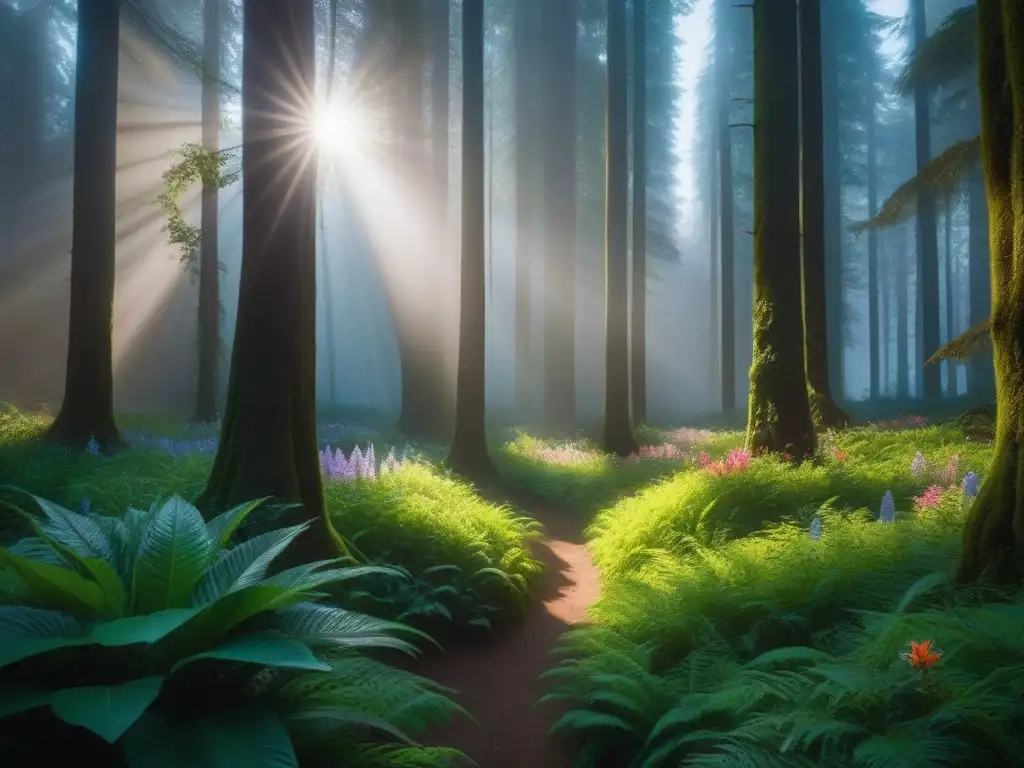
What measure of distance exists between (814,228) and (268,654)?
1425 cm

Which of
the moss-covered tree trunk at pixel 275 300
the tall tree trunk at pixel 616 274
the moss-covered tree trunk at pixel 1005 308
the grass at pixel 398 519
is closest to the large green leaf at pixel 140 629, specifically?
the grass at pixel 398 519

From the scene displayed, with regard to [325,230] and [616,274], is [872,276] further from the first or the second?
[325,230]

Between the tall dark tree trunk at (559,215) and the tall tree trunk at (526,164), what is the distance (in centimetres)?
304

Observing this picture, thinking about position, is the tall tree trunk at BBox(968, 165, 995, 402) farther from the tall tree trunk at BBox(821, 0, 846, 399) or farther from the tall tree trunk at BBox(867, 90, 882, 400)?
the tall tree trunk at BBox(821, 0, 846, 399)

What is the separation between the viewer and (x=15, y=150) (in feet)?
93.6

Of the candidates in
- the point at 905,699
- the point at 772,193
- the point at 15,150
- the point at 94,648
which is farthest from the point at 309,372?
the point at 15,150

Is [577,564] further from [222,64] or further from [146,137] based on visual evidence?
[146,137]

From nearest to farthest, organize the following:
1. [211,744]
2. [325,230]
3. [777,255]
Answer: [211,744], [777,255], [325,230]

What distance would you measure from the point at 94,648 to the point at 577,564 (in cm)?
635

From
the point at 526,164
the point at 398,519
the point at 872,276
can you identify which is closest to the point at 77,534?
the point at 398,519

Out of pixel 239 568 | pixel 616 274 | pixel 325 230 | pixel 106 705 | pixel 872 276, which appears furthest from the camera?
pixel 325 230

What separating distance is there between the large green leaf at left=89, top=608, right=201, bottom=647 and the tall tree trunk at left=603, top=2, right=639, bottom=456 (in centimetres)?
1396

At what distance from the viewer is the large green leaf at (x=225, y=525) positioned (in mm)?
3012

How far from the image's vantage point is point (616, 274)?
53.9ft
